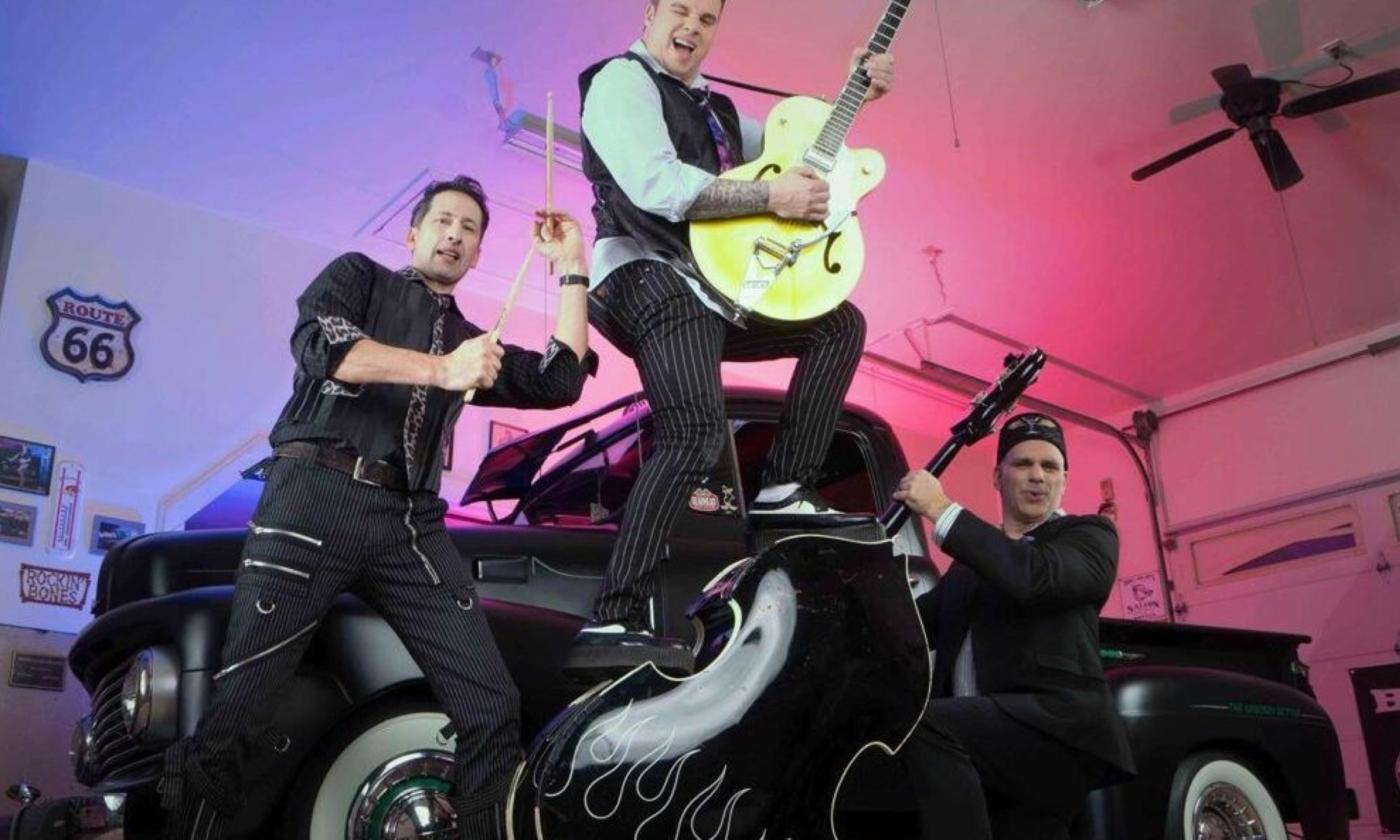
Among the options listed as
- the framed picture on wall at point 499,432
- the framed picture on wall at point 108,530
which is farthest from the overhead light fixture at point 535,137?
the framed picture on wall at point 108,530

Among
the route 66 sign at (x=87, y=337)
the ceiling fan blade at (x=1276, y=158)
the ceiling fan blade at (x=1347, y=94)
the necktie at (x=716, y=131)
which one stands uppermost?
the ceiling fan blade at (x=1347, y=94)

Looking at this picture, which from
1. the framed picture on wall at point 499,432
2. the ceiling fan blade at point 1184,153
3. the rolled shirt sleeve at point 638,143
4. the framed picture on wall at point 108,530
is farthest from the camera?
the framed picture on wall at point 499,432

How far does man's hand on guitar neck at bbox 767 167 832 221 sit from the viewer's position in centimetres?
228

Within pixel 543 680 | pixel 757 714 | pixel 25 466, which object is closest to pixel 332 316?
pixel 543 680

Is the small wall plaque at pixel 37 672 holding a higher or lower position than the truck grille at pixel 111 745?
higher

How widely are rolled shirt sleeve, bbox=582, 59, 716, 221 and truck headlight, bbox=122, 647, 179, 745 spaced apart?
1427mm

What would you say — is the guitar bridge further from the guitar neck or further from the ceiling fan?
the ceiling fan

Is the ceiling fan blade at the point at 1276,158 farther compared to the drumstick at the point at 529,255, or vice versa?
the ceiling fan blade at the point at 1276,158

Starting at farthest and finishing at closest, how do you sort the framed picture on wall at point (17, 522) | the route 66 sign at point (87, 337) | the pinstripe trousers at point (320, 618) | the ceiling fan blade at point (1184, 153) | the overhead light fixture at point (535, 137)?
the ceiling fan blade at point (1184, 153), the overhead light fixture at point (535, 137), the route 66 sign at point (87, 337), the framed picture on wall at point (17, 522), the pinstripe trousers at point (320, 618)

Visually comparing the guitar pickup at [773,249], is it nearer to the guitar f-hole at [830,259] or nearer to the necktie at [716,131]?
the guitar f-hole at [830,259]

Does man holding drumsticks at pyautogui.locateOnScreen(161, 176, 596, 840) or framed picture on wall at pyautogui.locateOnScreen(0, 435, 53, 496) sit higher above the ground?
framed picture on wall at pyautogui.locateOnScreen(0, 435, 53, 496)

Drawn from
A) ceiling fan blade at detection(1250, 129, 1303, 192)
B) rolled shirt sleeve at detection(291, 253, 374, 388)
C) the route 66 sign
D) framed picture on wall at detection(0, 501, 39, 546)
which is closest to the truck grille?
rolled shirt sleeve at detection(291, 253, 374, 388)

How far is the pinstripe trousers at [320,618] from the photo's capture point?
6.76 ft

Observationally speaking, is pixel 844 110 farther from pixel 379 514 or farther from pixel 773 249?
pixel 379 514
